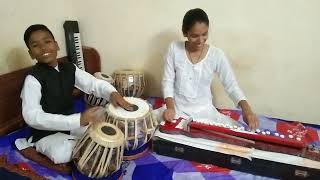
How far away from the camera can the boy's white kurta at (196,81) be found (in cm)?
191

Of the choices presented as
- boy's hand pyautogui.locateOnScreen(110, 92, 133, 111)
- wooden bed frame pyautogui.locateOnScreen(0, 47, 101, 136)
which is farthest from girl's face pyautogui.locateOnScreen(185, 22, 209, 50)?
wooden bed frame pyautogui.locateOnScreen(0, 47, 101, 136)

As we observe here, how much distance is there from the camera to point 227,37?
2248 mm

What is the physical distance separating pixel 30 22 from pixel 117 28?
68 centimetres

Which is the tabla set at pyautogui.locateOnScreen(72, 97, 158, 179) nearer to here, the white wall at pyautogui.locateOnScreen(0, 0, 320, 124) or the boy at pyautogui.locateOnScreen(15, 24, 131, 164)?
the boy at pyautogui.locateOnScreen(15, 24, 131, 164)

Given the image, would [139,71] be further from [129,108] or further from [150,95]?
[129,108]

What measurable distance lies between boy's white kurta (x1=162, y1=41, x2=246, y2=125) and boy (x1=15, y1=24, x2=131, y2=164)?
1.48 ft

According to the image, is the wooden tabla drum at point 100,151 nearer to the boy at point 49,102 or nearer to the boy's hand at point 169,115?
the boy at point 49,102

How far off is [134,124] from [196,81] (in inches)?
22.3

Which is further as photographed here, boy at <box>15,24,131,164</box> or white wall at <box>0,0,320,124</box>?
white wall at <box>0,0,320,124</box>

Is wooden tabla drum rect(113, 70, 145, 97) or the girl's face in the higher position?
the girl's face

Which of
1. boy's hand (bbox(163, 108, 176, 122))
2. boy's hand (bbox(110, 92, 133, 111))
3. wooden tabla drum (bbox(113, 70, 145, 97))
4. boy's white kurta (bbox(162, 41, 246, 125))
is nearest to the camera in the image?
boy's hand (bbox(110, 92, 133, 111))

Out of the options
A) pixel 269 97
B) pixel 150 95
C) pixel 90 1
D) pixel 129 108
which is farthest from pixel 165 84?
pixel 90 1

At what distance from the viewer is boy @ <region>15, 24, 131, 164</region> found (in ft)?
4.99

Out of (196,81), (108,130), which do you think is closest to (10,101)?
(108,130)
